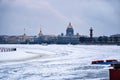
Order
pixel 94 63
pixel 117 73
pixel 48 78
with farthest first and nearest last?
pixel 94 63
pixel 48 78
pixel 117 73

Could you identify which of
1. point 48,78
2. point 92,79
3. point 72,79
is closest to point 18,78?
point 48,78

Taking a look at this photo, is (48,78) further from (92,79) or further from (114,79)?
(114,79)

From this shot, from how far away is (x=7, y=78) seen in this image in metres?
25.3

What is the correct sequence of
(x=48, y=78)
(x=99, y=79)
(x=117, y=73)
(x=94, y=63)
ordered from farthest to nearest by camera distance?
1. (x=94, y=63)
2. (x=48, y=78)
3. (x=99, y=79)
4. (x=117, y=73)

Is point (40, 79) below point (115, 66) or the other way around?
below

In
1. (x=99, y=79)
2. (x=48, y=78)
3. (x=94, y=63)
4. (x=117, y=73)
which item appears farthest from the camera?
(x=94, y=63)

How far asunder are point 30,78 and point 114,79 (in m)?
9.28

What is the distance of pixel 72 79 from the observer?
2397cm

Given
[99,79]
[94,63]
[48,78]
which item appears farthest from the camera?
[94,63]

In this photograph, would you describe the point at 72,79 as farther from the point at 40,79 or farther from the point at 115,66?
the point at 115,66

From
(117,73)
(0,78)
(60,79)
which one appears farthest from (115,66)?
(0,78)

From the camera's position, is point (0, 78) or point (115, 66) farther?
point (0, 78)

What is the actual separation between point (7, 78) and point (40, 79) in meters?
2.92

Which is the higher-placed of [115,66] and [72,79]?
[115,66]
